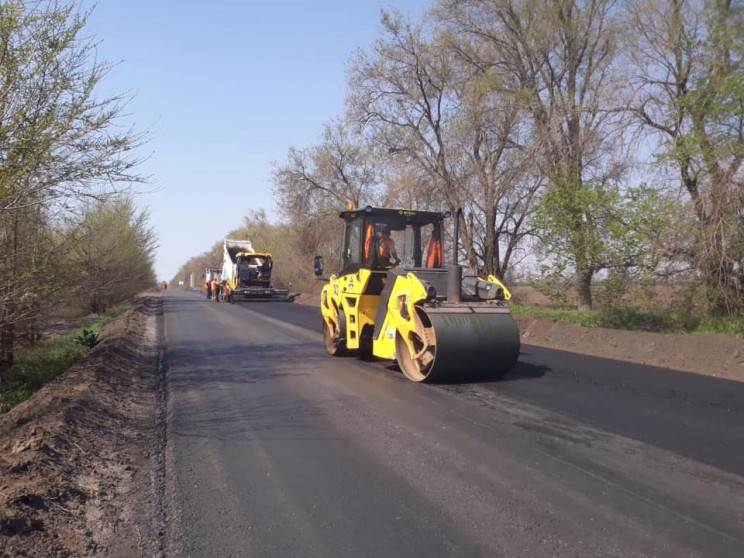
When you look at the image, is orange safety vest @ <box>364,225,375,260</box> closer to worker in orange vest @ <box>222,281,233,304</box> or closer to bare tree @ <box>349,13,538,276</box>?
bare tree @ <box>349,13,538,276</box>

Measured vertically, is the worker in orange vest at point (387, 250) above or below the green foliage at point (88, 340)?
above

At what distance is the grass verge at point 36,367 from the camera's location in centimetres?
1147

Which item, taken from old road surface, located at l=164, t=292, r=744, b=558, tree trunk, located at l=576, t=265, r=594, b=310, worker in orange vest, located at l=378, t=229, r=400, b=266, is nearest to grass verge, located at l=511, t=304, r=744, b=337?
tree trunk, located at l=576, t=265, r=594, b=310

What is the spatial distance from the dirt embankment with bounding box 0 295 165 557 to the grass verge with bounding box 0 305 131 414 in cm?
199

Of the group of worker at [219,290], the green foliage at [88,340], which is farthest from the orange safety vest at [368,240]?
the group of worker at [219,290]

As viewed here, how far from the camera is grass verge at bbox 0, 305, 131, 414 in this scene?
1147 centimetres

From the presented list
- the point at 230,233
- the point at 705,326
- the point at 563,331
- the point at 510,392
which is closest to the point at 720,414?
the point at 510,392

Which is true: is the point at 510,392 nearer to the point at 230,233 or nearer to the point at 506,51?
the point at 506,51

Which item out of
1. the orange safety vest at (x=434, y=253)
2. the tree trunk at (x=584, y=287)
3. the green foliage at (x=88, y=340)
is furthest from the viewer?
the green foliage at (x=88, y=340)

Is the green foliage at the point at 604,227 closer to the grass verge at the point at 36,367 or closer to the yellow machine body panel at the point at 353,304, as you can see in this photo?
the yellow machine body panel at the point at 353,304

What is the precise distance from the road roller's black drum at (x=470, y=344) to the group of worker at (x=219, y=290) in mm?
30848

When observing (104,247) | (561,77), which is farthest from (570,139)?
(104,247)

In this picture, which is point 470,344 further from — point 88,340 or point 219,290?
point 219,290

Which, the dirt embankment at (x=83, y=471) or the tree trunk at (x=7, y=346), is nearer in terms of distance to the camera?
the dirt embankment at (x=83, y=471)
